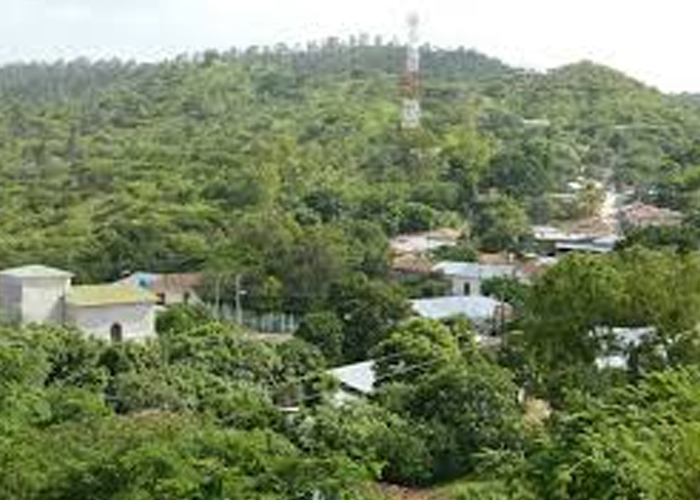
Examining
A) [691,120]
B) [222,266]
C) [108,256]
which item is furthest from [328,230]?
[691,120]

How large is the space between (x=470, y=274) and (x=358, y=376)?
44.7 ft

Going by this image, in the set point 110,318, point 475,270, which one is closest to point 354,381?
point 110,318

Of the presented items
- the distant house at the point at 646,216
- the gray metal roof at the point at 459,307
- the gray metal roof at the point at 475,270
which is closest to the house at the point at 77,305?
the gray metal roof at the point at 459,307

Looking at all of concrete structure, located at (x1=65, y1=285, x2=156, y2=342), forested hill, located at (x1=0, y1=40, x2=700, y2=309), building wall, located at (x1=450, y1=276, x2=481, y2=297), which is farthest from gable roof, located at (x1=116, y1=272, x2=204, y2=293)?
building wall, located at (x1=450, y1=276, x2=481, y2=297)

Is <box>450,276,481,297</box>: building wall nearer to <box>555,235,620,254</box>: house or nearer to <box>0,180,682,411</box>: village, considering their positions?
<box>0,180,682,411</box>: village

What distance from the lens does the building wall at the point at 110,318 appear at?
36.3 m

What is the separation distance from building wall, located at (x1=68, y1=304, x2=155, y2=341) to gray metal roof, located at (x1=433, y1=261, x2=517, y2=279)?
10000 mm

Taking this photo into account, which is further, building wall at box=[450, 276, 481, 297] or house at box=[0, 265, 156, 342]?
building wall at box=[450, 276, 481, 297]

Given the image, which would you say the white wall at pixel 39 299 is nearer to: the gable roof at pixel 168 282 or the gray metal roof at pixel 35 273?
the gray metal roof at pixel 35 273

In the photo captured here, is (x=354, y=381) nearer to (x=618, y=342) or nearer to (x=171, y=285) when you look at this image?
(x=618, y=342)

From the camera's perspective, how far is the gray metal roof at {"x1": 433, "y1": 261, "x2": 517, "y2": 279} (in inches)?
1631

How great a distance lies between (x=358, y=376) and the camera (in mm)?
28625

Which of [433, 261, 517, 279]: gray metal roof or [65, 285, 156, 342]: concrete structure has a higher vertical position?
[433, 261, 517, 279]: gray metal roof

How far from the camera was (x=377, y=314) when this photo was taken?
33000 millimetres
